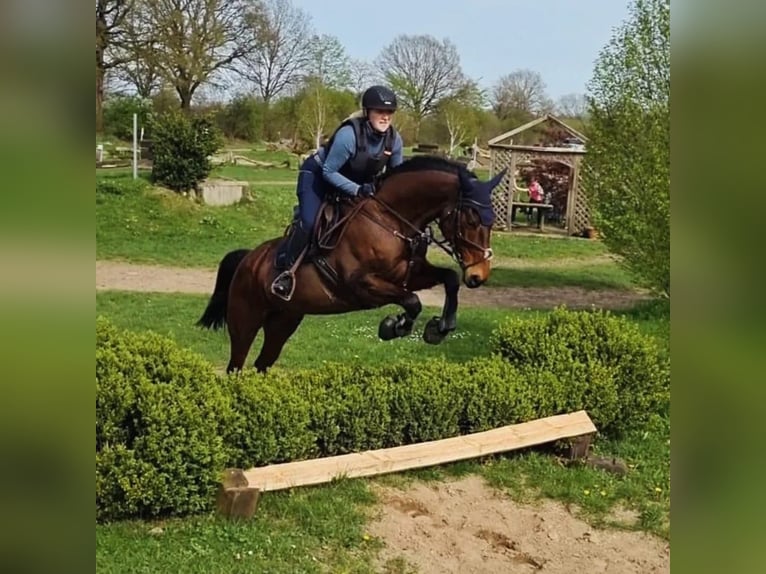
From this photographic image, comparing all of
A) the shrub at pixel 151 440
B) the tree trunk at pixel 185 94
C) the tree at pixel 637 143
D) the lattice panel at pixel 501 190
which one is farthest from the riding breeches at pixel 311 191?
the tree trunk at pixel 185 94

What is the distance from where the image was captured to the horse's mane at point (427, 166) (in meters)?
4.27

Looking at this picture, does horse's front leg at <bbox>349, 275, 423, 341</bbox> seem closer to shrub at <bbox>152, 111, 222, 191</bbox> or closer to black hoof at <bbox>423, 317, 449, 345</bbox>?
black hoof at <bbox>423, 317, 449, 345</bbox>

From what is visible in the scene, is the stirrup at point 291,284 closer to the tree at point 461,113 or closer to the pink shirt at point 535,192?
the pink shirt at point 535,192

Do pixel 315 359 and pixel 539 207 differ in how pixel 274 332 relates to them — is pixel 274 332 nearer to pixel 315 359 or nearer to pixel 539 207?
pixel 315 359

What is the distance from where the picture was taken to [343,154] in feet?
14.0

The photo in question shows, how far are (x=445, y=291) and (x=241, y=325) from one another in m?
1.43

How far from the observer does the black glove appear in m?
4.37

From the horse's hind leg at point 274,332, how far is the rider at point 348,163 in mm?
505

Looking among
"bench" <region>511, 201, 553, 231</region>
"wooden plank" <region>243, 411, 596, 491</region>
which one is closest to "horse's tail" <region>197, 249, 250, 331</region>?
"wooden plank" <region>243, 411, 596, 491</region>

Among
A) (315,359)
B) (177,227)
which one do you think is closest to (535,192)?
(177,227)

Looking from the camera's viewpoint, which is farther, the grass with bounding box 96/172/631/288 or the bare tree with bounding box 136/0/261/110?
the bare tree with bounding box 136/0/261/110
